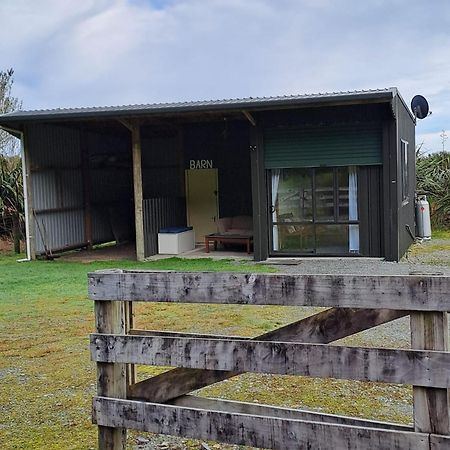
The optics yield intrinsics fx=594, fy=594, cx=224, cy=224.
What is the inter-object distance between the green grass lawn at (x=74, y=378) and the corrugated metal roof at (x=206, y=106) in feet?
12.1

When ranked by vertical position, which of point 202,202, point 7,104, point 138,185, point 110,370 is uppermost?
point 7,104

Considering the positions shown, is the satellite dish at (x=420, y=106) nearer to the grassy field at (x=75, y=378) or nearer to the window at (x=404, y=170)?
the window at (x=404, y=170)

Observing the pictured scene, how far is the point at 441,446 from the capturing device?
2104 mm

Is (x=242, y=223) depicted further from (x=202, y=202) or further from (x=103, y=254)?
(x=103, y=254)

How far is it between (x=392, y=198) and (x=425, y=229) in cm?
424

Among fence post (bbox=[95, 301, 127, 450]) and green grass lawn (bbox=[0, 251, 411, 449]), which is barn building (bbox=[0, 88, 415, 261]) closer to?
green grass lawn (bbox=[0, 251, 411, 449])

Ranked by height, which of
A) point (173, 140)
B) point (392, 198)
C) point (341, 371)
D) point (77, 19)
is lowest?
point (341, 371)

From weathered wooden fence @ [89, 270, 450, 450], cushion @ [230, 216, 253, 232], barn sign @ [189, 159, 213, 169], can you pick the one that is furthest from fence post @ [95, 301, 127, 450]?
barn sign @ [189, 159, 213, 169]

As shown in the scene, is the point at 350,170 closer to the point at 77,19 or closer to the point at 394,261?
the point at 394,261

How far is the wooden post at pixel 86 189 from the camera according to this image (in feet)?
45.9

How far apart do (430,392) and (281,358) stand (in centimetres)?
56

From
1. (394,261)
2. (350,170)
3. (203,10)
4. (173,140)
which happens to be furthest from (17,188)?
(394,261)

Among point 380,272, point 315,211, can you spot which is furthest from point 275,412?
point 315,211

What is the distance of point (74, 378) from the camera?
4.36 metres
